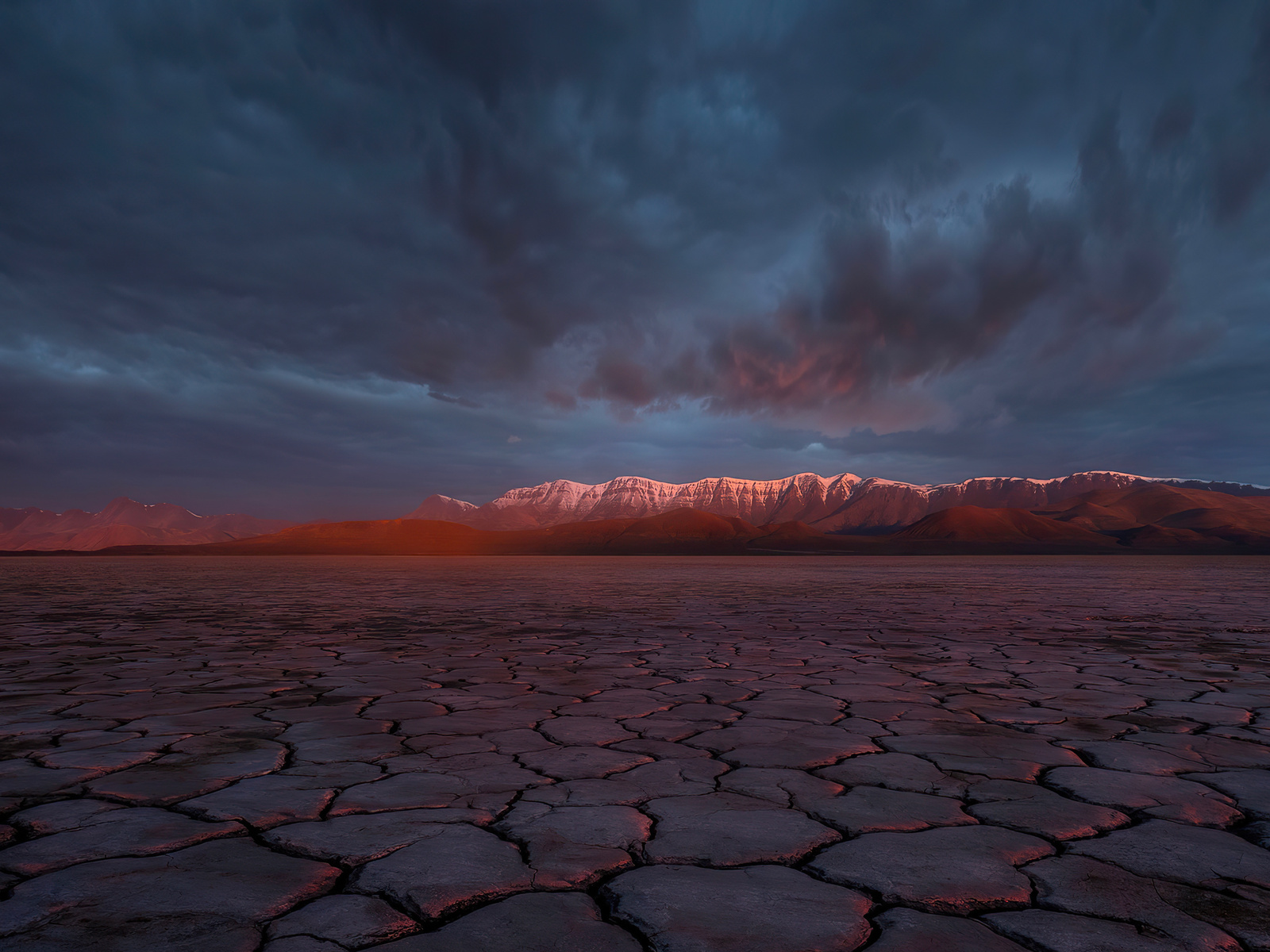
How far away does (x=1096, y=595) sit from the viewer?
35.0ft

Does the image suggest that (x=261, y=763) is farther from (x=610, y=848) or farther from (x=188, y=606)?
(x=188, y=606)

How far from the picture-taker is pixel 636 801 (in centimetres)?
193

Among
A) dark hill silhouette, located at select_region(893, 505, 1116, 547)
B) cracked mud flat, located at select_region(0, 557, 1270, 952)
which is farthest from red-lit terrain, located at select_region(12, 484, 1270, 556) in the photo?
cracked mud flat, located at select_region(0, 557, 1270, 952)

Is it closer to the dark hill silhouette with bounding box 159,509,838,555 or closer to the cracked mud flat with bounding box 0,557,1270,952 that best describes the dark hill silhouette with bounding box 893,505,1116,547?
the dark hill silhouette with bounding box 159,509,838,555

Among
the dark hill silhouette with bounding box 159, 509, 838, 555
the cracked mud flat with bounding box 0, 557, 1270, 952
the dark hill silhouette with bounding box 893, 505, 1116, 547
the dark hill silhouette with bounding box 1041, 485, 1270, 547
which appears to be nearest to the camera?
the cracked mud flat with bounding box 0, 557, 1270, 952

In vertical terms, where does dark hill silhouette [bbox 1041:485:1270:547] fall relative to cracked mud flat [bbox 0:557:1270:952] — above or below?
above

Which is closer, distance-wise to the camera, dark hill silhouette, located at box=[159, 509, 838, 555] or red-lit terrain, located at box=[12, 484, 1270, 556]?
red-lit terrain, located at box=[12, 484, 1270, 556]

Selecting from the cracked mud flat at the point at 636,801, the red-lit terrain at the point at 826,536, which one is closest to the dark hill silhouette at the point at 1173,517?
the red-lit terrain at the point at 826,536

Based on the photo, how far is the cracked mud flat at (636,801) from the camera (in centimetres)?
127

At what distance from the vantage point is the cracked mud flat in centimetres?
127

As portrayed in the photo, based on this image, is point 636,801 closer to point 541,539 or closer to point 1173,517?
point 541,539

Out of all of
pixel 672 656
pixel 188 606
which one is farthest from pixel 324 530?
pixel 672 656

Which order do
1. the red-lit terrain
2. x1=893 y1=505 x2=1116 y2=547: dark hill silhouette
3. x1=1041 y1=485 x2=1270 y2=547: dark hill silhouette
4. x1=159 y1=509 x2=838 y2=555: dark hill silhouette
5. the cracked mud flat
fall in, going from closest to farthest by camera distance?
the cracked mud flat, the red-lit terrain, x1=159 y1=509 x2=838 y2=555: dark hill silhouette, x1=1041 y1=485 x2=1270 y2=547: dark hill silhouette, x1=893 y1=505 x2=1116 y2=547: dark hill silhouette

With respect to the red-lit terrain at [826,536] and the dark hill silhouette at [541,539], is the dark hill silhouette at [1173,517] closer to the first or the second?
the red-lit terrain at [826,536]
